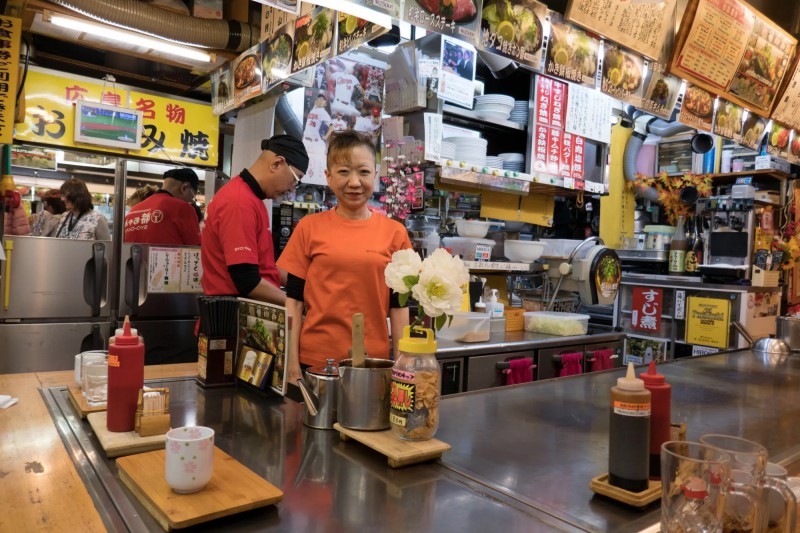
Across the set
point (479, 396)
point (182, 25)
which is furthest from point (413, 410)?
point (182, 25)

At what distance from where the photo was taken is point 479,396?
1.96 m

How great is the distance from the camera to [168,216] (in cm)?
417

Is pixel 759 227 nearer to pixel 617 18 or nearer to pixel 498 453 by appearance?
pixel 617 18

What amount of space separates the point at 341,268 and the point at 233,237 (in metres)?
0.59

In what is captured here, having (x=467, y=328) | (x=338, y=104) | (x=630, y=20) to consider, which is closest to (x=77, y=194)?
(x=338, y=104)

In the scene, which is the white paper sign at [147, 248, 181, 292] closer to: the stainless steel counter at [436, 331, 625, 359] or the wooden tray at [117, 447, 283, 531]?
the stainless steel counter at [436, 331, 625, 359]

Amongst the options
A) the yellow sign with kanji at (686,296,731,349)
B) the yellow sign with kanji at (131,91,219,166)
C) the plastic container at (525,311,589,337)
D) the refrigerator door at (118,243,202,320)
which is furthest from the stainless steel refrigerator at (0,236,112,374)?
the yellow sign with kanji at (686,296,731,349)

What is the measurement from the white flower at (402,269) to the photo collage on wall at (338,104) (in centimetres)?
351

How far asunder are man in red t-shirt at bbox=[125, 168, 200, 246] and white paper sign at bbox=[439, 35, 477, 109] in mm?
2026

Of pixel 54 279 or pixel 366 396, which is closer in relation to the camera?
pixel 366 396

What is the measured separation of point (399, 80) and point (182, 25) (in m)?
1.47

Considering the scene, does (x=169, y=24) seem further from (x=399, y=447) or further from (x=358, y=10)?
(x=399, y=447)

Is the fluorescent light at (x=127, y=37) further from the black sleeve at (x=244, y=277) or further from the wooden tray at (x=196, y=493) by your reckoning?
the wooden tray at (x=196, y=493)

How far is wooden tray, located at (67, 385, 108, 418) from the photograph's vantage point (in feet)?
4.92
